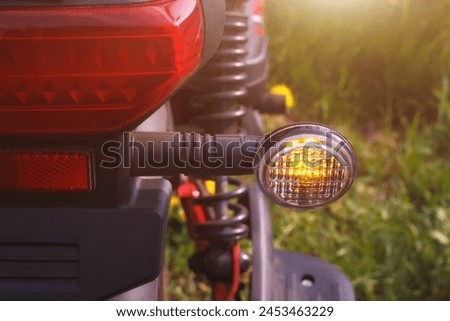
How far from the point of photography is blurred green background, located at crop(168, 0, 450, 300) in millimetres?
1946

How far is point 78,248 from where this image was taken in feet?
3.07

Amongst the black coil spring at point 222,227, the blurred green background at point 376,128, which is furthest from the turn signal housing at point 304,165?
→ the blurred green background at point 376,128

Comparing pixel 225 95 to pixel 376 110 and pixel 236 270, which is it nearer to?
→ pixel 236 270

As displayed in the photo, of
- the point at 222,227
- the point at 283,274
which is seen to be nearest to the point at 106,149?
the point at 222,227

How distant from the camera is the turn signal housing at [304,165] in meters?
0.87

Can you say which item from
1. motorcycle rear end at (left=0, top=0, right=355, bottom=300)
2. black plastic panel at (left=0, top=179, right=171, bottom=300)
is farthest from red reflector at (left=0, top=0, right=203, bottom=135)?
black plastic panel at (left=0, top=179, right=171, bottom=300)

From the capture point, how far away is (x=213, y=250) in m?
1.38

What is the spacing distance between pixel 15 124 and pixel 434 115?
2141mm

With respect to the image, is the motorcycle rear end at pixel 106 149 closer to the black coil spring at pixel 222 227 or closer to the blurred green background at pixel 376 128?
the black coil spring at pixel 222 227

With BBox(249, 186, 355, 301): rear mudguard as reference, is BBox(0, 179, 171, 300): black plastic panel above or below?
above

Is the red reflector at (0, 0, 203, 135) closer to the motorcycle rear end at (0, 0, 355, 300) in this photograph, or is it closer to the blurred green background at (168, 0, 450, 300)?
the motorcycle rear end at (0, 0, 355, 300)

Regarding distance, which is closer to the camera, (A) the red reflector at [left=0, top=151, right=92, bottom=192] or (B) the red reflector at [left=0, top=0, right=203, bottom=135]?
(B) the red reflector at [left=0, top=0, right=203, bottom=135]

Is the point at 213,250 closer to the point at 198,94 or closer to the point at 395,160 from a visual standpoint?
the point at 198,94
